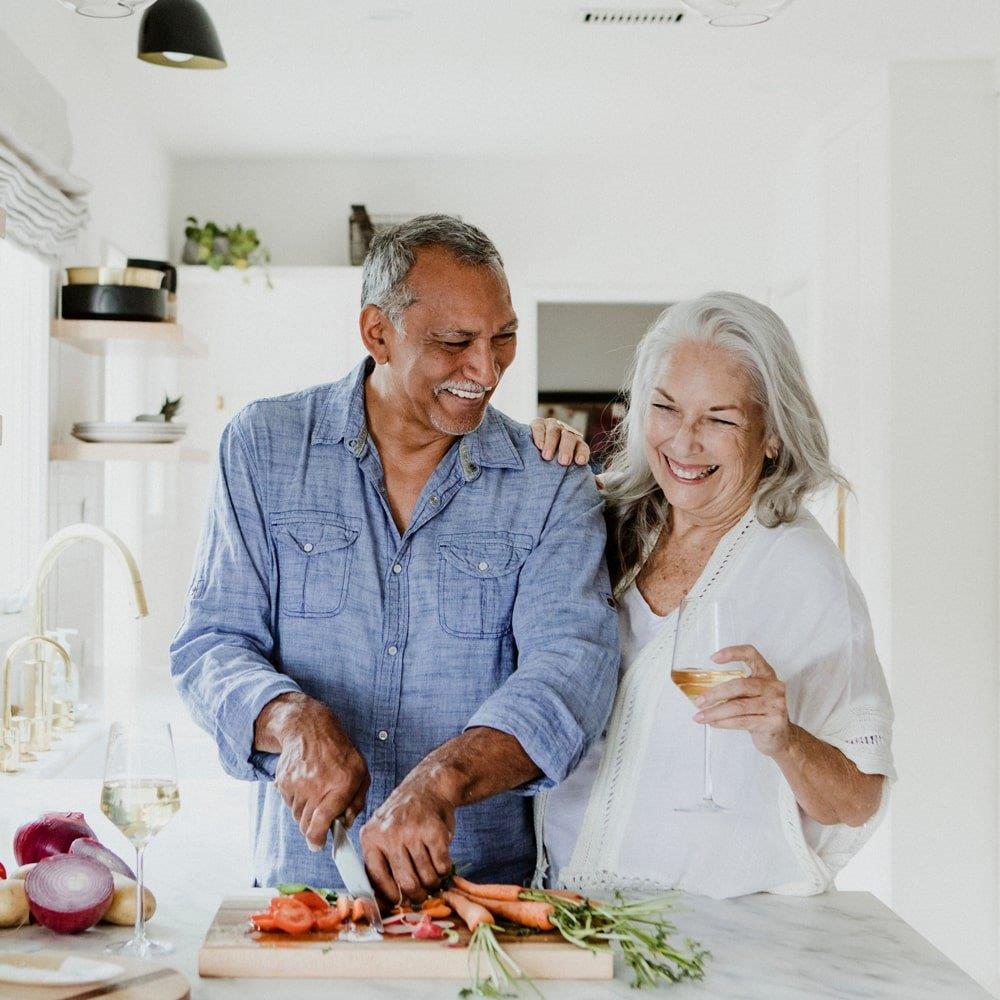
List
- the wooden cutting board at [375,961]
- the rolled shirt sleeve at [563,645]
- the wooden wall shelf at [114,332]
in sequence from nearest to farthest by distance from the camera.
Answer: the wooden cutting board at [375,961] < the rolled shirt sleeve at [563,645] < the wooden wall shelf at [114,332]

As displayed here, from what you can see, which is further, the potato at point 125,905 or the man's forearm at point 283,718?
the man's forearm at point 283,718

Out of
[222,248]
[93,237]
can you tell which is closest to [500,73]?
[93,237]

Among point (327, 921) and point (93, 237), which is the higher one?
point (93, 237)

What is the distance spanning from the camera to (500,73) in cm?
458

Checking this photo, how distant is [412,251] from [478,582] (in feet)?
1.55

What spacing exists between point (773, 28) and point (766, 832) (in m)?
3.14

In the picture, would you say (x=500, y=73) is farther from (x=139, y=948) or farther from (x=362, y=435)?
(x=139, y=948)

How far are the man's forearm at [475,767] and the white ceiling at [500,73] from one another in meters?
2.74

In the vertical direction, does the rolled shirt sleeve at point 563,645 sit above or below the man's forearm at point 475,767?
above

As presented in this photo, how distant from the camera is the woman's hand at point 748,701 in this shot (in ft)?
4.84

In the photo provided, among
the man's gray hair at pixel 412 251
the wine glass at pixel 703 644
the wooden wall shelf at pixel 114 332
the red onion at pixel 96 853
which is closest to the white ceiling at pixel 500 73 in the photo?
the wooden wall shelf at pixel 114 332

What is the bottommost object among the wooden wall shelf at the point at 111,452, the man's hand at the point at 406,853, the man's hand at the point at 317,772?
the man's hand at the point at 406,853

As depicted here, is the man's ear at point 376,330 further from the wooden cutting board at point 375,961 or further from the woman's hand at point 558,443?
the wooden cutting board at point 375,961

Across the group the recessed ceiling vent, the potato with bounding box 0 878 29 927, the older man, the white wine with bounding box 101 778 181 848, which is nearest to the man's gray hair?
the older man
